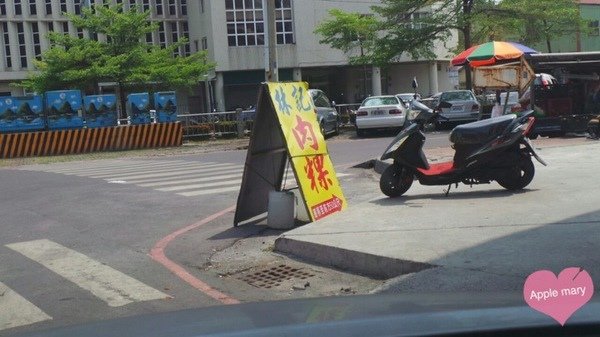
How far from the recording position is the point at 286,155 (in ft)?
32.0

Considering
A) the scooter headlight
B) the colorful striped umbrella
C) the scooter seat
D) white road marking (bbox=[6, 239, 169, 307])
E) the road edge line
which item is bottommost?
the road edge line

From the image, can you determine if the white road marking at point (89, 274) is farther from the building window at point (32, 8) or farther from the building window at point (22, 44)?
the building window at point (32, 8)

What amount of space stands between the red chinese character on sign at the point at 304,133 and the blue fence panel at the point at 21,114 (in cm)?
2105

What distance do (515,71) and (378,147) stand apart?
453 centimetres

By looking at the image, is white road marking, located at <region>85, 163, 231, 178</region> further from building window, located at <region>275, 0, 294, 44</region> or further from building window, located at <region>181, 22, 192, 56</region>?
building window, located at <region>181, 22, 192, 56</region>

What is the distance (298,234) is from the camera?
839 cm

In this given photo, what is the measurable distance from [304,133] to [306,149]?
23cm

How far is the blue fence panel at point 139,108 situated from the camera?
2986 centimetres

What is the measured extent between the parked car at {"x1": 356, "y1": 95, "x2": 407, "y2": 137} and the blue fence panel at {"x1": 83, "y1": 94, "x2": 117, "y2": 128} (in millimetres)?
9727

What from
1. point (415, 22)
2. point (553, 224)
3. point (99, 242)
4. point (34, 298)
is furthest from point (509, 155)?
point (415, 22)

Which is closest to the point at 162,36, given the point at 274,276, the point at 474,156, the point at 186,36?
the point at 186,36

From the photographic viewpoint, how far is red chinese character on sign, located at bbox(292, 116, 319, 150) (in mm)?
9551

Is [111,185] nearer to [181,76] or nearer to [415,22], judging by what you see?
[415,22]

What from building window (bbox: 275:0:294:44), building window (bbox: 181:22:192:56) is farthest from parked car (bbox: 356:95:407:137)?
building window (bbox: 181:22:192:56)
